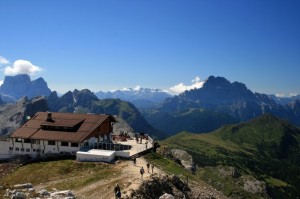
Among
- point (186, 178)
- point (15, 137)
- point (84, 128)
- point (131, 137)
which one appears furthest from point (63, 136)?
point (186, 178)

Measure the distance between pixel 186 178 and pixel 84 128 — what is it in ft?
97.9

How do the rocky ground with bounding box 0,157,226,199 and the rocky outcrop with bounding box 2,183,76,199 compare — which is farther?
the rocky ground with bounding box 0,157,226,199

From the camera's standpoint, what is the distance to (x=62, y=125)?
88.5m

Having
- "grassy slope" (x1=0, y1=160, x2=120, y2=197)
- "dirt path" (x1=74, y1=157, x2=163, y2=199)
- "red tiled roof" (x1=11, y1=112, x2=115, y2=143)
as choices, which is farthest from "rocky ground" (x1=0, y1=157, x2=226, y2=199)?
"red tiled roof" (x1=11, y1=112, x2=115, y2=143)

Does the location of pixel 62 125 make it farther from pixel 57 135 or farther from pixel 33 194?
pixel 33 194

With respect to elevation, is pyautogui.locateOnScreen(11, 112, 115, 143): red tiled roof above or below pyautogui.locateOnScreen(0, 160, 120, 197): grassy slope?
above

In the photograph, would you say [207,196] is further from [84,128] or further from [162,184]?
[84,128]

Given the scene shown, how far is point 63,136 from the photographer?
8475cm

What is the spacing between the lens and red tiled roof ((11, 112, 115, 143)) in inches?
3337

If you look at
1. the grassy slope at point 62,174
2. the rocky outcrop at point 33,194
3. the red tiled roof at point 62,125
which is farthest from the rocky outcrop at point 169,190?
the red tiled roof at point 62,125

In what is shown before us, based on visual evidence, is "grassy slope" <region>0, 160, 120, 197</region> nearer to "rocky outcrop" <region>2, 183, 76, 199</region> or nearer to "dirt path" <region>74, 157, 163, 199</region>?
"dirt path" <region>74, 157, 163, 199</region>

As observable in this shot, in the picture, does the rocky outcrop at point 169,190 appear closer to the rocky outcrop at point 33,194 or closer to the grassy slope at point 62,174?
the grassy slope at point 62,174

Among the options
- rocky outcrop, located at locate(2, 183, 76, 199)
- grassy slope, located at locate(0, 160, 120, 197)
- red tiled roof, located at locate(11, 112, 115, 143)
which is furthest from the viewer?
red tiled roof, located at locate(11, 112, 115, 143)

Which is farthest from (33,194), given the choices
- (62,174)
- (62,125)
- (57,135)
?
(62,125)
